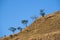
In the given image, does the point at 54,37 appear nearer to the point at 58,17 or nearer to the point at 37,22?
the point at 58,17

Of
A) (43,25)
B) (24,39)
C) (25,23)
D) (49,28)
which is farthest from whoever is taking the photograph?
(25,23)

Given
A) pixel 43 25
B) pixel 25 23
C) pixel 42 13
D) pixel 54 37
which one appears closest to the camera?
pixel 54 37

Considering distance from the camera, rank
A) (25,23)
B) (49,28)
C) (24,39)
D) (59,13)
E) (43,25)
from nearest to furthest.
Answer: (24,39)
(49,28)
(43,25)
(59,13)
(25,23)

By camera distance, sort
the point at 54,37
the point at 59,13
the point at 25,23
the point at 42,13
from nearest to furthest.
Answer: the point at 54,37
the point at 59,13
the point at 42,13
the point at 25,23

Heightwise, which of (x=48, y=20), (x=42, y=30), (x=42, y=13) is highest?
(x=42, y=13)

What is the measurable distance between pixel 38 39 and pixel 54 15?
2068 cm

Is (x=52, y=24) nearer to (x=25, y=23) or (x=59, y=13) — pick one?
(x=59, y=13)

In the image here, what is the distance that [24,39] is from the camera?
5391 cm

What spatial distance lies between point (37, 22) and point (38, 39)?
74.0 ft

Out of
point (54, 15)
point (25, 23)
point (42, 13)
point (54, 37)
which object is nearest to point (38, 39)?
point (54, 37)

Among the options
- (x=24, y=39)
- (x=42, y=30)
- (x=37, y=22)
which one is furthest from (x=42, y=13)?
(x=24, y=39)

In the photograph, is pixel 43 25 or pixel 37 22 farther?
→ pixel 37 22

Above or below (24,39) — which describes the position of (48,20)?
above

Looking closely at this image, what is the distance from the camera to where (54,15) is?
220 ft
